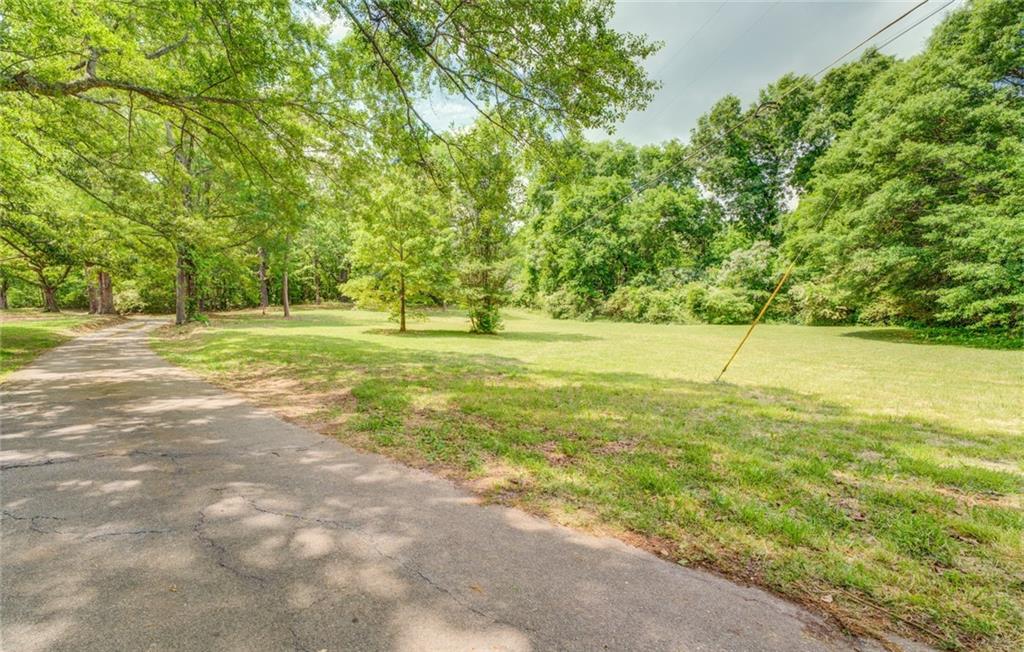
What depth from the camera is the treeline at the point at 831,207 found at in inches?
627

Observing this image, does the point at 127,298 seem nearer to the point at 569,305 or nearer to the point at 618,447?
the point at 569,305

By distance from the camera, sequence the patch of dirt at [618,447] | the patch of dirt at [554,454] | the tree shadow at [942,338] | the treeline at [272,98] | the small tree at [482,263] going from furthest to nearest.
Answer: the small tree at [482,263], the tree shadow at [942,338], the treeline at [272,98], the patch of dirt at [618,447], the patch of dirt at [554,454]

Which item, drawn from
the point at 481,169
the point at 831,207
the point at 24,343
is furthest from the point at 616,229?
the point at 24,343

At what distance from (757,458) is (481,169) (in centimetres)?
720

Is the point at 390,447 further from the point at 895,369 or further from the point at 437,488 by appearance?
the point at 895,369

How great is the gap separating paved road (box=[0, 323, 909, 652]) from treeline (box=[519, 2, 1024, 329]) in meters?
7.02

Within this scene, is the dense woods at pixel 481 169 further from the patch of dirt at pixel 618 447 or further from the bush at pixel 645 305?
the patch of dirt at pixel 618 447

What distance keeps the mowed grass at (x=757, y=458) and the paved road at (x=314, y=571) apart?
433mm

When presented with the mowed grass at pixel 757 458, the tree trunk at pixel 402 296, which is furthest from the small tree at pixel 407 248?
the mowed grass at pixel 757 458

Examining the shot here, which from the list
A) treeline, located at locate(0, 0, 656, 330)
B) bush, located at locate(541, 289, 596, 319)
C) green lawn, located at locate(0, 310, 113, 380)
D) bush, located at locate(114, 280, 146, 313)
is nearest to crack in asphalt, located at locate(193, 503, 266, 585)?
treeline, located at locate(0, 0, 656, 330)

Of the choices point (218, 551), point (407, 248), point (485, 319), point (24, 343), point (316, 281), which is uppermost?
point (407, 248)

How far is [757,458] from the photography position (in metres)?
4.42

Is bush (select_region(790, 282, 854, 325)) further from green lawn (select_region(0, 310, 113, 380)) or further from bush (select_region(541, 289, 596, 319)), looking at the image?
green lawn (select_region(0, 310, 113, 380))

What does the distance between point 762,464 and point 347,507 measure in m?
4.11
